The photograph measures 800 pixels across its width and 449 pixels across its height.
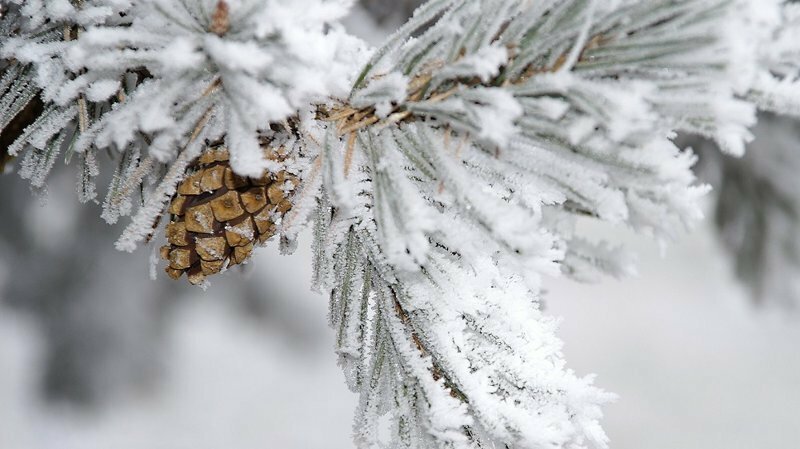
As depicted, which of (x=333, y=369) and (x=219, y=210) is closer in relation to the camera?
(x=219, y=210)

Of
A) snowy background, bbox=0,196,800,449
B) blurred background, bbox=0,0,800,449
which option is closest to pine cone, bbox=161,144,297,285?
blurred background, bbox=0,0,800,449

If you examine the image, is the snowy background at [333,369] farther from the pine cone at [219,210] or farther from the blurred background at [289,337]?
the pine cone at [219,210]

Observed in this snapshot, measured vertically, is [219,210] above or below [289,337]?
below

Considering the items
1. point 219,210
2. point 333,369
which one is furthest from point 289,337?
point 219,210

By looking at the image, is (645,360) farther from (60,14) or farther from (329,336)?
(60,14)

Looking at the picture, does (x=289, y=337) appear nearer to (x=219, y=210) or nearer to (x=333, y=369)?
(x=333, y=369)

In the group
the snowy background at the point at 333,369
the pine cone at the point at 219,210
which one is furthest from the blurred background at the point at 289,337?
the pine cone at the point at 219,210
